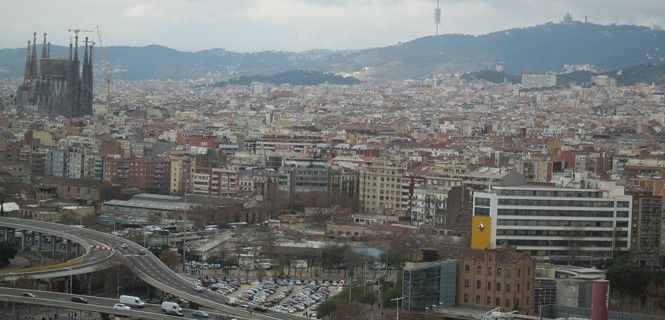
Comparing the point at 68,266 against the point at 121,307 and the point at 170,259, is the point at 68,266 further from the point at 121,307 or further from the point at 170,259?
the point at 121,307

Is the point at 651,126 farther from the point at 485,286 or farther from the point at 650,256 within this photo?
the point at 485,286

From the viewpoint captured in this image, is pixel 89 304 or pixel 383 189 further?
pixel 383 189

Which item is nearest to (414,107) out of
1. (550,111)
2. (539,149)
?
(550,111)

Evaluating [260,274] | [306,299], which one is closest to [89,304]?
[306,299]

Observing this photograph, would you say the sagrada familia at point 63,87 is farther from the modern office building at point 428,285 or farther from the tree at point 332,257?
the modern office building at point 428,285

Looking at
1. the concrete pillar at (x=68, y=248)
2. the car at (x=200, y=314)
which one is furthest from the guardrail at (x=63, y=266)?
the car at (x=200, y=314)

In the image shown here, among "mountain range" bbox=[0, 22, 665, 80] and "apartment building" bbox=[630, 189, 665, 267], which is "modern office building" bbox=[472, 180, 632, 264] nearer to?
"apartment building" bbox=[630, 189, 665, 267]
